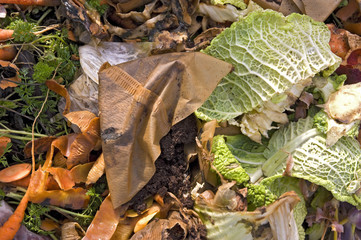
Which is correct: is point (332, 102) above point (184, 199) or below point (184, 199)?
above

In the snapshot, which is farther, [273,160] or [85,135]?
[273,160]

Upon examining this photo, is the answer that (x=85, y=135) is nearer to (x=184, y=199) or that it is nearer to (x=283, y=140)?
(x=184, y=199)

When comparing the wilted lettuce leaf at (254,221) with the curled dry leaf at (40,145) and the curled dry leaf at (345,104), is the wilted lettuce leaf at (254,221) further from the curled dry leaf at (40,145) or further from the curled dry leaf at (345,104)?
the curled dry leaf at (40,145)

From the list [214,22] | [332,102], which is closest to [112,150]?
[214,22]

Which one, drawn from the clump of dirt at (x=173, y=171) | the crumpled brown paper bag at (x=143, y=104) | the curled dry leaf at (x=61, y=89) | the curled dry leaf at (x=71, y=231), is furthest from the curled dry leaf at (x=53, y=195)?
the curled dry leaf at (x=61, y=89)

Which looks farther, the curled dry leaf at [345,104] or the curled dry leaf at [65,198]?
the curled dry leaf at [345,104]

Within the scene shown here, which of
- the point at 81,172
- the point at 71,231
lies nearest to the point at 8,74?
the point at 81,172
